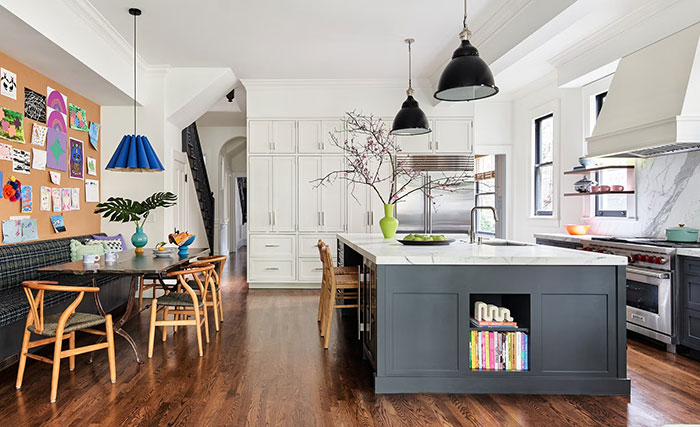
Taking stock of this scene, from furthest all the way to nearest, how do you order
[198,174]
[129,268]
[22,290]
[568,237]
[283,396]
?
1. [198,174]
2. [568,237]
3. [22,290]
4. [129,268]
5. [283,396]

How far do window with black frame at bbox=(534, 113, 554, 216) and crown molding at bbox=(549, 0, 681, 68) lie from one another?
108cm

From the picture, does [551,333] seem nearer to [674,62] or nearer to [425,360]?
[425,360]

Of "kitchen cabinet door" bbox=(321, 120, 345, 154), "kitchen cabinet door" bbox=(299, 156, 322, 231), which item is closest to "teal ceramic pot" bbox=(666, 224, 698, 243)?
"kitchen cabinet door" bbox=(321, 120, 345, 154)

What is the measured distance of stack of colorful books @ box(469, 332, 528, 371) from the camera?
2.70 meters

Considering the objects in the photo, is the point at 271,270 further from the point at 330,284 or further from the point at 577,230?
the point at 577,230

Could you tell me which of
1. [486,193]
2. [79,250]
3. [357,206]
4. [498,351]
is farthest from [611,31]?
[79,250]

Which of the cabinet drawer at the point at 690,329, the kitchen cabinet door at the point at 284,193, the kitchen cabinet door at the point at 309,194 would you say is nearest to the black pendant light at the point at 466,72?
the cabinet drawer at the point at 690,329

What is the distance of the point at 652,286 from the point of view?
3627mm

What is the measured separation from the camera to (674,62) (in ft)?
11.6

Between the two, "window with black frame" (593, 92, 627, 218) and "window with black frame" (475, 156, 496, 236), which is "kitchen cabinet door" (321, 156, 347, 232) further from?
"window with black frame" (593, 92, 627, 218)

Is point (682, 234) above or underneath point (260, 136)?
underneath

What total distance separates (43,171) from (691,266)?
18.7ft

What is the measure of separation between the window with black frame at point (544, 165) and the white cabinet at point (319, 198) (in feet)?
9.02

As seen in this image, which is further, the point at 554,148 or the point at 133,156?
the point at 554,148
